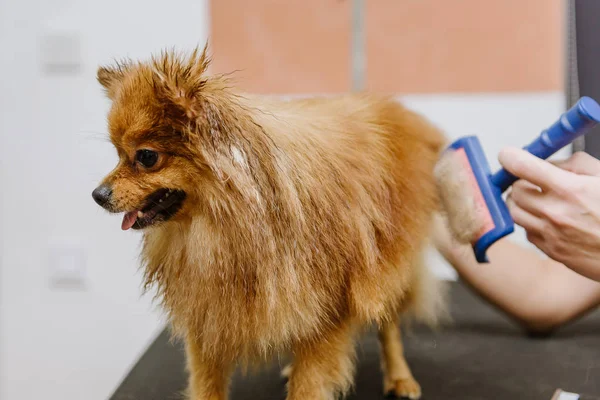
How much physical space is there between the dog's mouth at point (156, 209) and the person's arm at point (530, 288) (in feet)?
2.31

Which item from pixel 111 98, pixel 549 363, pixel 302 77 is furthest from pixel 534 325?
pixel 111 98

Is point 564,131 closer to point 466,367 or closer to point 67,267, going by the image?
point 466,367

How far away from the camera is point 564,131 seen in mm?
803

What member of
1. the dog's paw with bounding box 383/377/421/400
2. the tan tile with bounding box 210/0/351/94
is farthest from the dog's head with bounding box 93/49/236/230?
the tan tile with bounding box 210/0/351/94

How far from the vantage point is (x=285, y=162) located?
0.72m

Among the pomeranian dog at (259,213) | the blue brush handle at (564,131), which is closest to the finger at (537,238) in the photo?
the blue brush handle at (564,131)

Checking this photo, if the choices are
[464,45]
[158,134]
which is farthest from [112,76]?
[464,45]

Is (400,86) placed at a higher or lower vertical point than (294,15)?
lower

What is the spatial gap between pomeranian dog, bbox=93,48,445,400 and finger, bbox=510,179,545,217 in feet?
0.59

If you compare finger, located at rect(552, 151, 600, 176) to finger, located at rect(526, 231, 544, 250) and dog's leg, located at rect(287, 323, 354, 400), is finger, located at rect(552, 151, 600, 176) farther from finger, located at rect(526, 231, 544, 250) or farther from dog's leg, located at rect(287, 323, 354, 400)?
dog's leg, located at rect(287, 323, 354, 400)

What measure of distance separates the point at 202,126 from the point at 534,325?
3.18 feet

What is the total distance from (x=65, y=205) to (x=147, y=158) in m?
1.04

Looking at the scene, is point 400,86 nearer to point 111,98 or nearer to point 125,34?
point 125,34

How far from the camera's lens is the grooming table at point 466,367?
3.32ft
